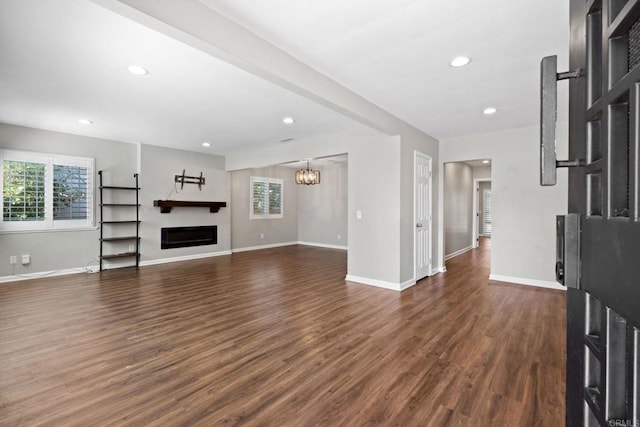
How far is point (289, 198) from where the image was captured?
9680 mm

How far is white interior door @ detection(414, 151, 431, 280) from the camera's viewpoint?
4.89 meters

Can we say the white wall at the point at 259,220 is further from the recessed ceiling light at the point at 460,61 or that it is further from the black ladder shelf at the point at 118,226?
the recessed ceiling light at the point at 460,61

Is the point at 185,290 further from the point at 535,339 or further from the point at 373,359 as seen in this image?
the point at 535,339

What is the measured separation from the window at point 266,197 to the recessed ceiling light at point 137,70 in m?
5.59

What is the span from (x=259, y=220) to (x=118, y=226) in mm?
3577

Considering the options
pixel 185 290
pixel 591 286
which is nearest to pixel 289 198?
pixel 185 290

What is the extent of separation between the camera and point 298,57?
8.38 ft

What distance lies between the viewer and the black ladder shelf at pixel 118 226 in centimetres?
582

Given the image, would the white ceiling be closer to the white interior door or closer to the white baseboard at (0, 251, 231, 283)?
the white interior door

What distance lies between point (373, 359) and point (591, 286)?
2.02m

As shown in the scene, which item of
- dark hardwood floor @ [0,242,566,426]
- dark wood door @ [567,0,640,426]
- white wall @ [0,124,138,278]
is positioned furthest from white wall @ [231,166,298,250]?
dark wood door @ [567,0,640,426]

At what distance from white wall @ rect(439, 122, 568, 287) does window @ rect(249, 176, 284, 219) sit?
18.5ft

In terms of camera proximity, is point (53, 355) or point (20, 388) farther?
point (53, 355)

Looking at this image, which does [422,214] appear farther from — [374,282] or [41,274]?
[41,274]
